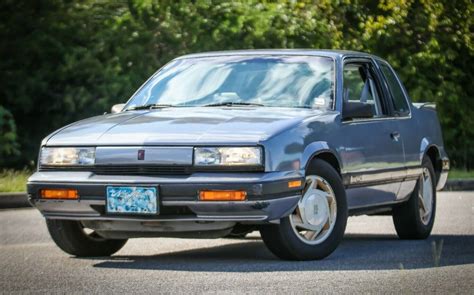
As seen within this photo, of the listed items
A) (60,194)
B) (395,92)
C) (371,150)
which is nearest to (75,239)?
(60,194)

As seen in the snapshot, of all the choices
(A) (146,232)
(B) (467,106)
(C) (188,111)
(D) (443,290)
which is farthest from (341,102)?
(B) (467,106)

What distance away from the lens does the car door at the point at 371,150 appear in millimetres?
9828

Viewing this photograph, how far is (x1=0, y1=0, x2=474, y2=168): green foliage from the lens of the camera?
77.0ft

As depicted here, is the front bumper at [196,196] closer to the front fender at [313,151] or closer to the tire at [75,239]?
the front fender at [313,151]

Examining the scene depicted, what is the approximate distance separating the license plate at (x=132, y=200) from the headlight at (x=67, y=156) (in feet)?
1.13

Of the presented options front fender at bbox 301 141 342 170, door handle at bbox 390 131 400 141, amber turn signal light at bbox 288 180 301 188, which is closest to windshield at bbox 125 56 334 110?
front fender at bbox 301 141 342 170

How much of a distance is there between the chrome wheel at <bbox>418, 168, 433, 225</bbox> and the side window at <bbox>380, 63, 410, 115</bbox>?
0.58 meters

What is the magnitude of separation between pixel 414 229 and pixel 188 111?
2.59 metres

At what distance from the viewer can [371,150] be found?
1024 centimetres

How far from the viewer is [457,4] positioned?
1080 inches

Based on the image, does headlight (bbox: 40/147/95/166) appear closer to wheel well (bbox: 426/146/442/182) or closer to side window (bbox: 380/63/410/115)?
side window (bbox: 380/63/410/115)

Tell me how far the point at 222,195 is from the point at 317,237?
104cm

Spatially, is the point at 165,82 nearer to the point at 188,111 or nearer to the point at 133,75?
the point at 188,111

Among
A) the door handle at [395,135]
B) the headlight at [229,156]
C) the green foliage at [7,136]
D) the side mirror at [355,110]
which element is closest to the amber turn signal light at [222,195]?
the headlight at [229,156]
